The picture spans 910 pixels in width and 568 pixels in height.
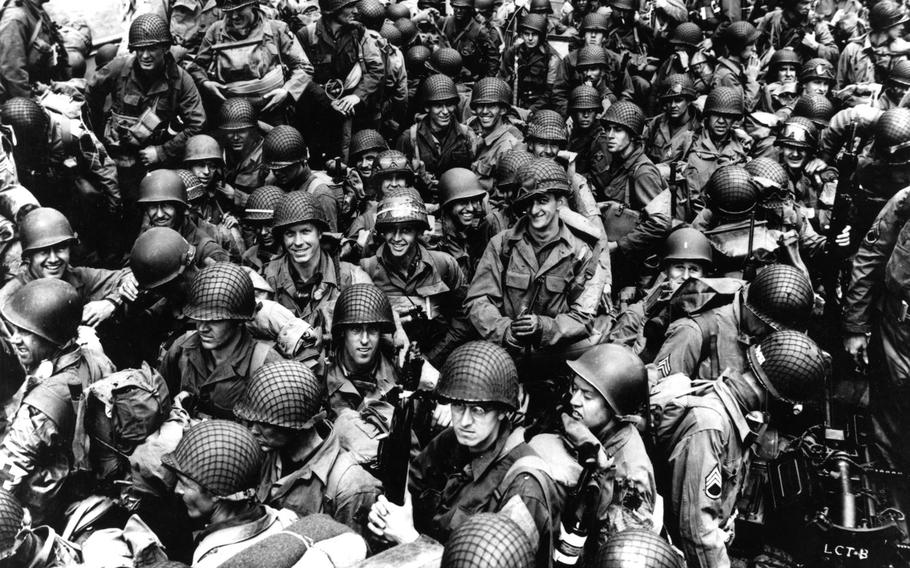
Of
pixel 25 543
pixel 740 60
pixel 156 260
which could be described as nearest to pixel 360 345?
pixel 156 260

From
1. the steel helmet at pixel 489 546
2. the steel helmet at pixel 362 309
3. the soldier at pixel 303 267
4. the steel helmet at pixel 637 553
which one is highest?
the steel helmet at pixel 489 546

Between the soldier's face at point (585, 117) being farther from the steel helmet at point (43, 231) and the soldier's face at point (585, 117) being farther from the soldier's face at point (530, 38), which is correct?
the steel helmet at point (43, 231)

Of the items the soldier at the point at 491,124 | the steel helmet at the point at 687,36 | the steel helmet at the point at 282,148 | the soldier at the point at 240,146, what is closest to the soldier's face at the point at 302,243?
the steel helmet at the point at 282,148

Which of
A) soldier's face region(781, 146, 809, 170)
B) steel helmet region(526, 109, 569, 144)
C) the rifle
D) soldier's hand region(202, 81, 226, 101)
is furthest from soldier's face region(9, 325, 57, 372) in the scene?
soldier's face region(781, 146, 809, 170)

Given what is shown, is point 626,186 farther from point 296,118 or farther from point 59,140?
point 59,140

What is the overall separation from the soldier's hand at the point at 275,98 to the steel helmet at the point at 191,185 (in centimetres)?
184

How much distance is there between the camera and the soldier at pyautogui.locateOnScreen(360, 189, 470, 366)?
7.18 metres

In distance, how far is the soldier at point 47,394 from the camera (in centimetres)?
460

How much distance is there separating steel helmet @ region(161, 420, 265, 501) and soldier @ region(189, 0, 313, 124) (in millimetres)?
6636

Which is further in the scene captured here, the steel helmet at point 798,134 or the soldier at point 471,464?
the steel helmet at point 798,134

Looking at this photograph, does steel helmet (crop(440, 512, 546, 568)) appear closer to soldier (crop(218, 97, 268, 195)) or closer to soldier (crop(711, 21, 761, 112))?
soldier (crop(218, 97, 268, 195))

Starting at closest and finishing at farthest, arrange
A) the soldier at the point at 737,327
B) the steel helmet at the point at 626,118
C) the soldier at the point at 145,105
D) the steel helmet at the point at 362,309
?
the steel helmet at the point at 362,309 → the soldier at the point at 737,327 → the soldier at the point at 145,105 → the steel helmet at the point at 626,118

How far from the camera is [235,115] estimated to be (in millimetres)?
9172

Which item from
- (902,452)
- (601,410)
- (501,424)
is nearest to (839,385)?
(902,452)
